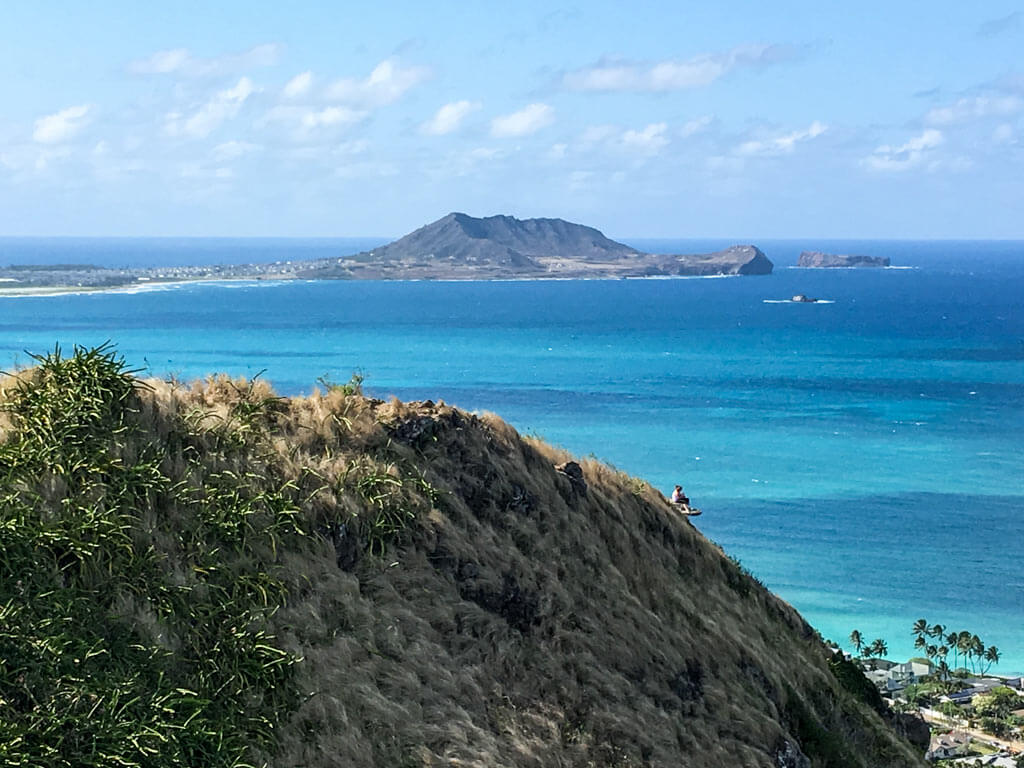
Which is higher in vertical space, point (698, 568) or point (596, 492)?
point (596, 492)

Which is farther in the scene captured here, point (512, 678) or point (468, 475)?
point (468, 475)

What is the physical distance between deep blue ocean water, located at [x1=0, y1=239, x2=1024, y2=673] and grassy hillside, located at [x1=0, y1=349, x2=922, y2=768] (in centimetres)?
376

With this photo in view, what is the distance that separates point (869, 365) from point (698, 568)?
136973 millimetres

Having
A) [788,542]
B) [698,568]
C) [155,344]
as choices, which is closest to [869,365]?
[788,542]

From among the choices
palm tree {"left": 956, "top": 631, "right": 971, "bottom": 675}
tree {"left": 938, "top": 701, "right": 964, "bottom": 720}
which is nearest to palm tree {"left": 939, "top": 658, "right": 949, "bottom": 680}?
tree {"left": 938, "top": 701, "right": 964, "bottom": 720}

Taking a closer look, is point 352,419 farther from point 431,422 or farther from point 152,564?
point 152,564

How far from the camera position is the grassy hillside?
11781 mm

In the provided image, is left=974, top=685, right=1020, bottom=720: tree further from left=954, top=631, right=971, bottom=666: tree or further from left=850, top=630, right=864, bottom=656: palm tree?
left=850, top=630, right=864, bottom=656: palm tree

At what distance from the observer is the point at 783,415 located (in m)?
116

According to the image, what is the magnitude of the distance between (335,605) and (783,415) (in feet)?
347

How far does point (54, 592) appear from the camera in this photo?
472 inches

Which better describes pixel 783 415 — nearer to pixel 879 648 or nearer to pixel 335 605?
pixel 879 648

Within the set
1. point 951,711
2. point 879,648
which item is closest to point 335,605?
point 879,648

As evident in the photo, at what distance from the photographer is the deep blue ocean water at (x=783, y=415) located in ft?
227
